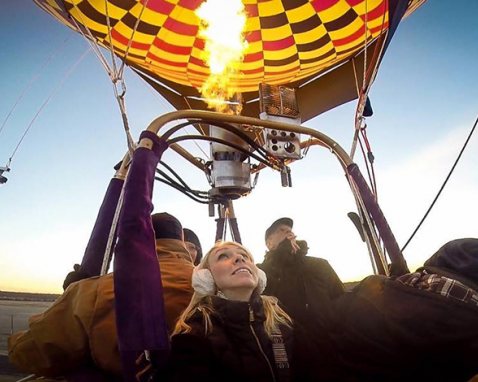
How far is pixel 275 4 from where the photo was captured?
3939 millimetres

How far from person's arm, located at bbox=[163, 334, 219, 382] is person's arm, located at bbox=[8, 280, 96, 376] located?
0.32 metres

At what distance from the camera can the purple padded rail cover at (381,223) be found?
1.78 meters

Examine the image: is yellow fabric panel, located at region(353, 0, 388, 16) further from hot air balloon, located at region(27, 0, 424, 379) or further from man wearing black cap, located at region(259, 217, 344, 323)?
man wearing black cap, located at region(259, 217, 344, 323)

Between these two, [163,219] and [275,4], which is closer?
[163,219]

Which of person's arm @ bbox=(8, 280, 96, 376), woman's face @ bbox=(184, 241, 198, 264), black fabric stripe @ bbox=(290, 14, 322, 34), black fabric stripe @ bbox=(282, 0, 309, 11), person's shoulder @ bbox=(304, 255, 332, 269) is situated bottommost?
person's arm @ bbox=(8, 280, 96, 376)

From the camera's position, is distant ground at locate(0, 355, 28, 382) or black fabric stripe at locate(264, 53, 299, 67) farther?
black fabric stripe at locate(264, 53, 299, 67)

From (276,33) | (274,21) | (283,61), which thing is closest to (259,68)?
(283,61)

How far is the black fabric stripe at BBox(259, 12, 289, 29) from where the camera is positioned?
4043 millimetres

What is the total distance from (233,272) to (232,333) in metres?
0.26

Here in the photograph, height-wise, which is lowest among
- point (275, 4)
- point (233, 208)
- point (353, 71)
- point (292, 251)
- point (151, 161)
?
point (292, 251)

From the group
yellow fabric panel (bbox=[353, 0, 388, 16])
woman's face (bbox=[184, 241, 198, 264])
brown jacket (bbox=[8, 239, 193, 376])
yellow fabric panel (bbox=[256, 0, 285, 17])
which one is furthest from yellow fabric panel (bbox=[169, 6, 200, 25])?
brown jacket (bbox=[8, 239, 193, 376])

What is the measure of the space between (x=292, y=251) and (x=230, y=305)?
827 millimetres

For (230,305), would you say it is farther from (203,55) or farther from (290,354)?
(203,55)

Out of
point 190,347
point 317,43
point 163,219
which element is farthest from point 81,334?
point 317,43
